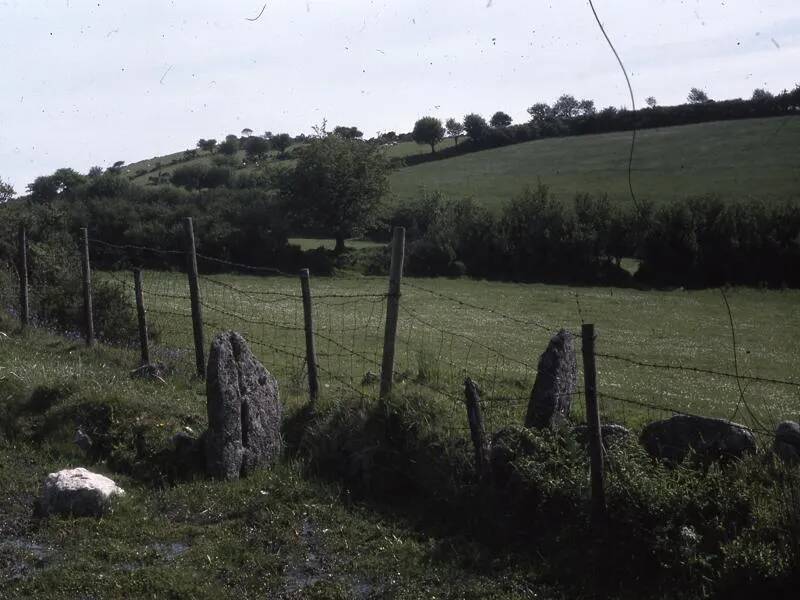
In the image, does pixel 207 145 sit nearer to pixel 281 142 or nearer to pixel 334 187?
pixel 281 142

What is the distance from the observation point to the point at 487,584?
21.1 feet

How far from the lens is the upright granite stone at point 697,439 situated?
7.41 m

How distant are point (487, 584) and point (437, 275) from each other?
54.3 metres

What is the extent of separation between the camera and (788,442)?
7.23 metres

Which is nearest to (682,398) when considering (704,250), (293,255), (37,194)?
(704,250)

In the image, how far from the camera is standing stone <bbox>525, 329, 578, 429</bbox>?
813cm

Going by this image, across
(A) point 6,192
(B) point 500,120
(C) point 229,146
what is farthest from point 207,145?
(A) point 6,192

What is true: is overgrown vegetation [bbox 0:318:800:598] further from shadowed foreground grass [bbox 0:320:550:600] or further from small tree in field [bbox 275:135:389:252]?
small tree in field [bbox 275:135:389:252]

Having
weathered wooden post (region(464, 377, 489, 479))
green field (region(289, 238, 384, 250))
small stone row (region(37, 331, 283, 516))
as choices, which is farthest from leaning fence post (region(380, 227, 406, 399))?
green field (region(289, 238, 384, 250))

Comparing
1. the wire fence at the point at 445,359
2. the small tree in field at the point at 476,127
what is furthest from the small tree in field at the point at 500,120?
the wire fence at the point at 445,359

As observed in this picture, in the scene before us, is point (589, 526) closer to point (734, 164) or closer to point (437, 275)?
point (437, 275)

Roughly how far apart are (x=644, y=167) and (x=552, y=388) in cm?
7065

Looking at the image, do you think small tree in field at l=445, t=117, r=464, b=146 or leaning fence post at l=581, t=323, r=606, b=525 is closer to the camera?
leaning fence post at l=581, t=323, r=606, b=525

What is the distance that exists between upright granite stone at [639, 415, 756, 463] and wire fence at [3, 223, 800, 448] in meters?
0.19
